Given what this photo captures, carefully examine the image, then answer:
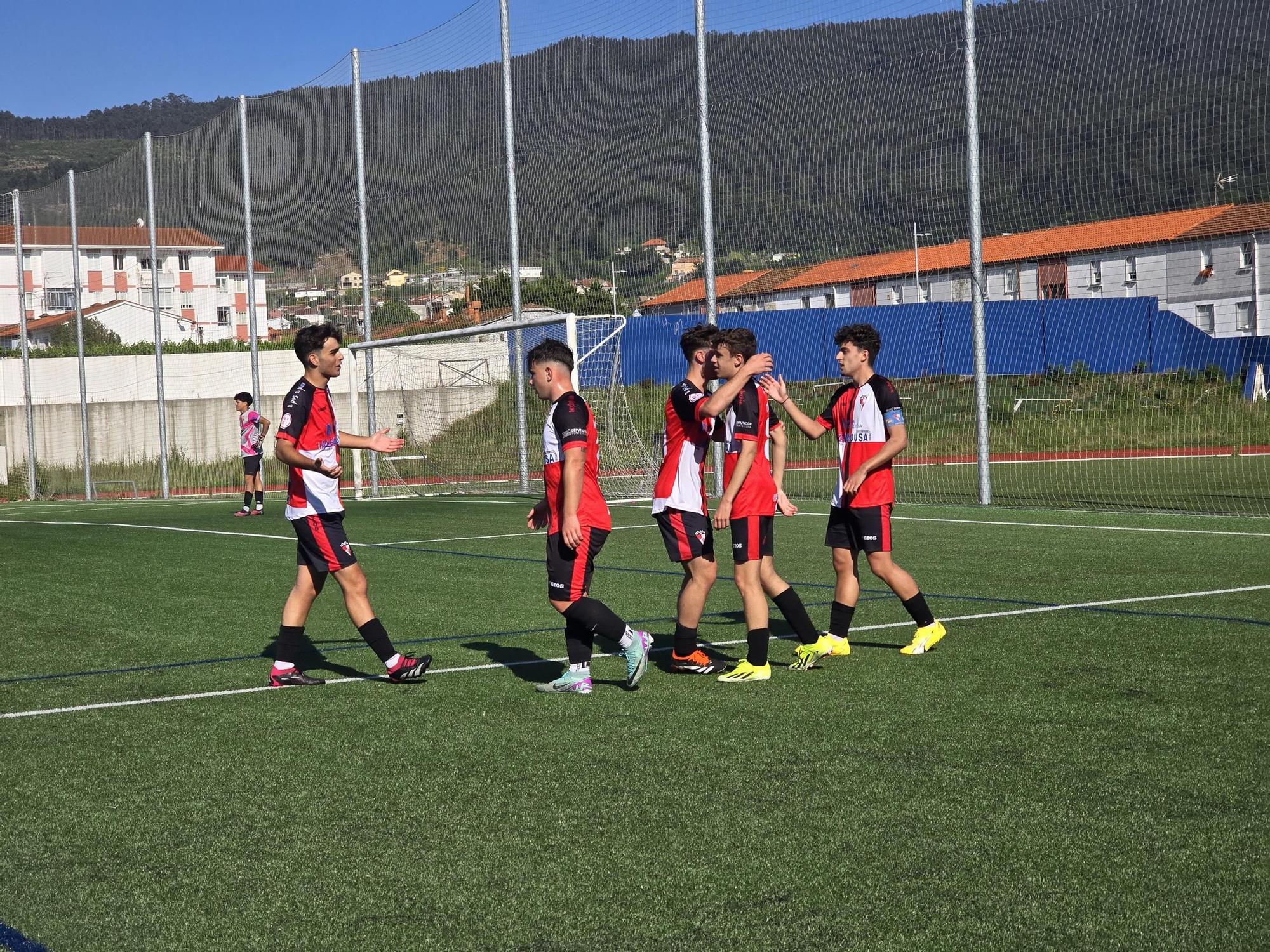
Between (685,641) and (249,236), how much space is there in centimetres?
2590

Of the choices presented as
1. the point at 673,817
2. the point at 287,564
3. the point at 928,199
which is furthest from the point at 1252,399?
the point at 673,817

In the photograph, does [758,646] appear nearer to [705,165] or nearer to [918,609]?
[918,609]

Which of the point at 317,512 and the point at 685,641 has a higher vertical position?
the point at 317,512

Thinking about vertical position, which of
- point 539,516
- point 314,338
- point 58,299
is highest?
point 58,299

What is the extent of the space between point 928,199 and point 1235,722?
1368 cm

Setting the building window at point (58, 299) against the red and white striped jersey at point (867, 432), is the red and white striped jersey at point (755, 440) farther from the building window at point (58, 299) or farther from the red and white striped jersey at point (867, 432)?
the building window at point (58, 299)

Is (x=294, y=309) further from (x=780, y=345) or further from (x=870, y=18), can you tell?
(x=870, y=18)

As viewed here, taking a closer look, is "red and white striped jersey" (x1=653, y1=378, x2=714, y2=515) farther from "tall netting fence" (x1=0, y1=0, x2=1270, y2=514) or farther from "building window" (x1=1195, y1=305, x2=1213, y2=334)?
"building window" (x1=1195, y1=305, x2=1213, y2=334)

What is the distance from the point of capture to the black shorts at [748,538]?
699 centimetres

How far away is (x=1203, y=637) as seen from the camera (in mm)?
7406

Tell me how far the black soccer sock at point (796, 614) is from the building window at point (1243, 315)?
44.7 feet

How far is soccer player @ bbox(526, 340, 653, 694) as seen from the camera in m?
6.39

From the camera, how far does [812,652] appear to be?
711 centimetres

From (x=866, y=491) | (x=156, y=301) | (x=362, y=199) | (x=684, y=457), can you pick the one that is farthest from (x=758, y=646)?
(x=156, y=301)
